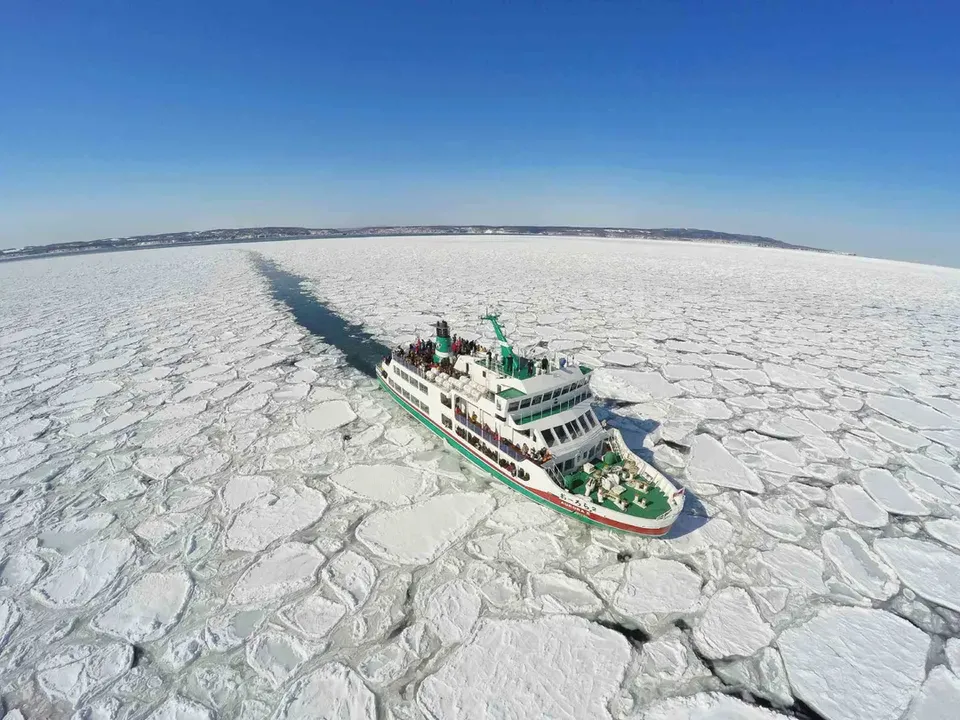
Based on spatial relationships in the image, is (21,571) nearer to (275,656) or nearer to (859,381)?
(275,656)

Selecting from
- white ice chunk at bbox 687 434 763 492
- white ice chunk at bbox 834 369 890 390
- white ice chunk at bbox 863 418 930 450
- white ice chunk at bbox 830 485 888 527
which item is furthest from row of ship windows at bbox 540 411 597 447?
white ice chunk at bbox 834 369 890 390

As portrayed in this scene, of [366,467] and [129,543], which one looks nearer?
[129,543]

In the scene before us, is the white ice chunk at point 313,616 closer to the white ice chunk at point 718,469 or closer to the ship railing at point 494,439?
the ship railing at point 494,439

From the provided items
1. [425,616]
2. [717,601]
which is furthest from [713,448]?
[425,616]

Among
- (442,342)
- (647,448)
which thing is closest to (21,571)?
(442,342)

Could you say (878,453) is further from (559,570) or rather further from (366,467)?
(366,467)

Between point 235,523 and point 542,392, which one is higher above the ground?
point 542,392

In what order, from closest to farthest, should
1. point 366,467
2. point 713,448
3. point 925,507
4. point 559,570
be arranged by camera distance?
point 559,570 → point 925,507 → point 366,467 → point 713,448

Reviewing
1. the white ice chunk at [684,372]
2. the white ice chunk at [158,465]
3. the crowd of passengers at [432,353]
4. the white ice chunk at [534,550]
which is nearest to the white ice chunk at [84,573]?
the white ice chunk at [158,465]
